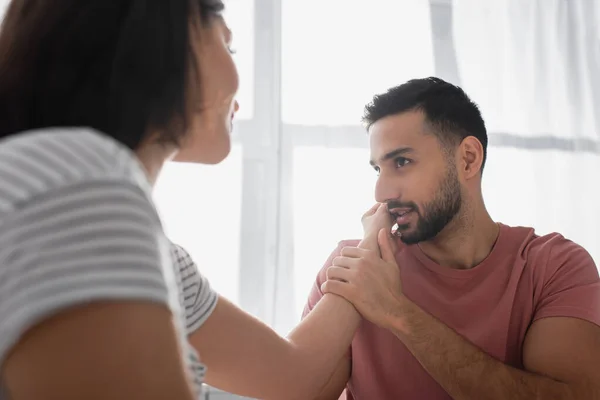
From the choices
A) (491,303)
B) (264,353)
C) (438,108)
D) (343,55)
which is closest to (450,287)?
(491,303)

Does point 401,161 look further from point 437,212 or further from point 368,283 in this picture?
point 368,283

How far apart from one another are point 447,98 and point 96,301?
144 centimetres

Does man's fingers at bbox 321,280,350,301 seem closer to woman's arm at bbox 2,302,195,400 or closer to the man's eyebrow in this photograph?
the man's eyebrow

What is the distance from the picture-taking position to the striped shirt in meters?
0.31

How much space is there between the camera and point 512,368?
1139 millimetres

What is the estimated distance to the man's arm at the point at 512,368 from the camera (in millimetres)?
1108

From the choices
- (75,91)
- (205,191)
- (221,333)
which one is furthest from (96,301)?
(205,191)

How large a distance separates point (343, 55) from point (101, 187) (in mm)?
1696

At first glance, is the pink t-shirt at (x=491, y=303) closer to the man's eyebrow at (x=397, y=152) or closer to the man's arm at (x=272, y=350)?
the man's arm at (x=272, y=350)

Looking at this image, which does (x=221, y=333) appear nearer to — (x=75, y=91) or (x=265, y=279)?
(x=75, y=91)

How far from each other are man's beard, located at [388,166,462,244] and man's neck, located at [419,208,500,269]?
35mm

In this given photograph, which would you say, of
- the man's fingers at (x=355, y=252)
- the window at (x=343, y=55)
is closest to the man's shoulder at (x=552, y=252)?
the man's fingers at (x=355, y=252)

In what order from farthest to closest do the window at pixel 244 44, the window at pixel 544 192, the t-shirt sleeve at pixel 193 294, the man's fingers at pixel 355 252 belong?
1. the window at pixel 544 192
2. the window at pixel 244 44
3. the man's fingers at pixel 355 252
4. the t-shirt sleeve at pixel 193 294

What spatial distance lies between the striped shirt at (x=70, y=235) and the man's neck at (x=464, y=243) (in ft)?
3.99
